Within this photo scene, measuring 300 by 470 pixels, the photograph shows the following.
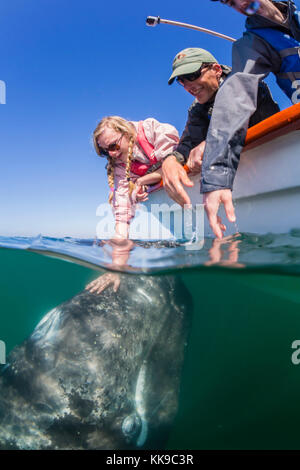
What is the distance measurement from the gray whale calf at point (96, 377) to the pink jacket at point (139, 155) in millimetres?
1540

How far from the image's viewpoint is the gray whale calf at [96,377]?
86.2 inches

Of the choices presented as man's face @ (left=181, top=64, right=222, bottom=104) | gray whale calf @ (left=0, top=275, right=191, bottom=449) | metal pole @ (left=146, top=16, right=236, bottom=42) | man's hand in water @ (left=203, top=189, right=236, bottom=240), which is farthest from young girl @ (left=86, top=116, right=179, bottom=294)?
metal pole @ (left=146, top=16, right=236, bottom=42)

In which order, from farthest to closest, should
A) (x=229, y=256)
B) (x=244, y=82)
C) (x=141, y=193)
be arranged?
1. (x=141, y=193)
2. (x=229, y=256)
3. (x=244, y=82)

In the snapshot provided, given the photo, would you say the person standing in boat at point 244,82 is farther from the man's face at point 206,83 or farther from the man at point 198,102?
the man's face at point 206,83

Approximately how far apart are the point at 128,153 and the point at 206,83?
1.54 meters

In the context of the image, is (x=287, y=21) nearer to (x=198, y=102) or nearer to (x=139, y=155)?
(x=198, y=102)

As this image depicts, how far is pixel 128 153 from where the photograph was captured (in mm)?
3941

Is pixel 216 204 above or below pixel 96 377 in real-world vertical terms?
above

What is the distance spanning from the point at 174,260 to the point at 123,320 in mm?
998

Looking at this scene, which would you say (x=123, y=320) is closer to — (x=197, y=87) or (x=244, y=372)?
(x=197, y=87)

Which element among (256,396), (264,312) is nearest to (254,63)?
(256,396)

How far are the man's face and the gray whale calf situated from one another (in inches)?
99.9

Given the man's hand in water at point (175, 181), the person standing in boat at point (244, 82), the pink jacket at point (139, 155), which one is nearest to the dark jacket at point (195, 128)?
the pink jacket at point (139, 155)

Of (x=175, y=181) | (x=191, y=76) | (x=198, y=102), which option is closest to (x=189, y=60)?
(x=191, y=76)
